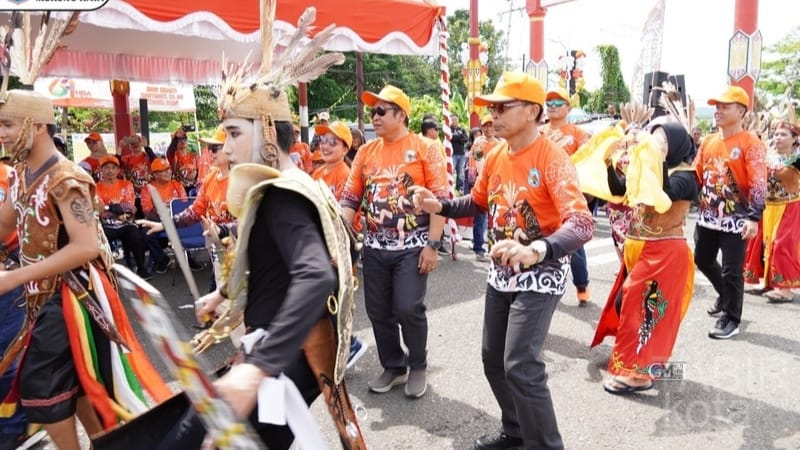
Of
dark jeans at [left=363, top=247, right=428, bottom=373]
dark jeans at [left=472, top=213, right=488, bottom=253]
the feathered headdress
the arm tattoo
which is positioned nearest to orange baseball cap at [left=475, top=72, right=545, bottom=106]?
the feathered headdress

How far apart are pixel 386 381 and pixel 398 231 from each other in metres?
1.02

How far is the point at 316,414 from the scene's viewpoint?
3.97 meters

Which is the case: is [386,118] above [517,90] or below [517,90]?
below

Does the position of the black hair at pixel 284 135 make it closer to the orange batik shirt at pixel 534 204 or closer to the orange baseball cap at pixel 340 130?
the orange batik shirt at pixel 534 204

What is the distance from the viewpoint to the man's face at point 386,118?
13.6ft

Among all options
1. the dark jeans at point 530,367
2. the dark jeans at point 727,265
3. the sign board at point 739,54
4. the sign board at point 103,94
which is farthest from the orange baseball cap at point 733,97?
the sign board at point 103,94

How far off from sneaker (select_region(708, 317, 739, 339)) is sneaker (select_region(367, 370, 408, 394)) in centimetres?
268

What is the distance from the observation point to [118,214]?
7844mm

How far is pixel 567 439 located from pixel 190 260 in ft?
19.6

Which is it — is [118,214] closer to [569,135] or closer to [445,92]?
[445,92]

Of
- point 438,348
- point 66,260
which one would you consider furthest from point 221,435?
point 438,348

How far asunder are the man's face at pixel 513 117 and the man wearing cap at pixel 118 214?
5.98 meters

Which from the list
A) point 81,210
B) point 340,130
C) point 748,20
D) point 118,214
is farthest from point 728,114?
point 748,20

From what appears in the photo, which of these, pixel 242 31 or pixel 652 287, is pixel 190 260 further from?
pixel 652 287
